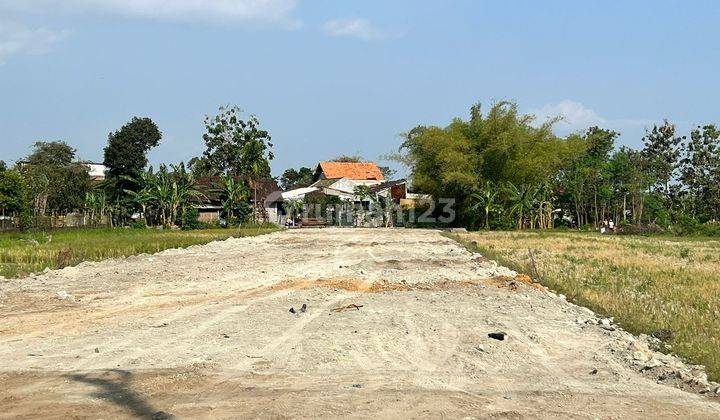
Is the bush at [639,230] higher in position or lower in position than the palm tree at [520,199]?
lower

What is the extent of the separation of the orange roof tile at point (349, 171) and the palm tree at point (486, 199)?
27.9 m

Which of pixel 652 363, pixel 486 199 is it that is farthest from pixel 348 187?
pixel 652 363

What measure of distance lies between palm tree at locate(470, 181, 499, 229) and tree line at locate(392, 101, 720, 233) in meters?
0.07

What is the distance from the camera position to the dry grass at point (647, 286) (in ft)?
28.5

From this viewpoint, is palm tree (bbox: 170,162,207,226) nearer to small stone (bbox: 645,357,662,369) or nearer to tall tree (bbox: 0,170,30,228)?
tall tree (bbox: 0,170,30,228)

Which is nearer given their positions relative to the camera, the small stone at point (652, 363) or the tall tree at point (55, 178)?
the small stone at point (652, 363)

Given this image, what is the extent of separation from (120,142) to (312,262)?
41219 mm

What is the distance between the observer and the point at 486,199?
4678 centimetres

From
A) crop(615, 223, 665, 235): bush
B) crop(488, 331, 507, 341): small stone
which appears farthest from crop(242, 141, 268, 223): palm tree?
crop(488, 331, 507, 341): small stone

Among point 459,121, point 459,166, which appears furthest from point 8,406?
point 459,121

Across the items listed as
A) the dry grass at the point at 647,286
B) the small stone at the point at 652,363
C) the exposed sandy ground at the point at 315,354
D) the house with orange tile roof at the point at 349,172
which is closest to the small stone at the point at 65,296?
the exposed sandy ground at the point at 315,354

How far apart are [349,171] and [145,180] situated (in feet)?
102

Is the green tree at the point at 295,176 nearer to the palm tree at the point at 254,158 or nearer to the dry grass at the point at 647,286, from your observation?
the palm tree at the point at 254,158

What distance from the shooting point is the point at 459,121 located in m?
52.2
